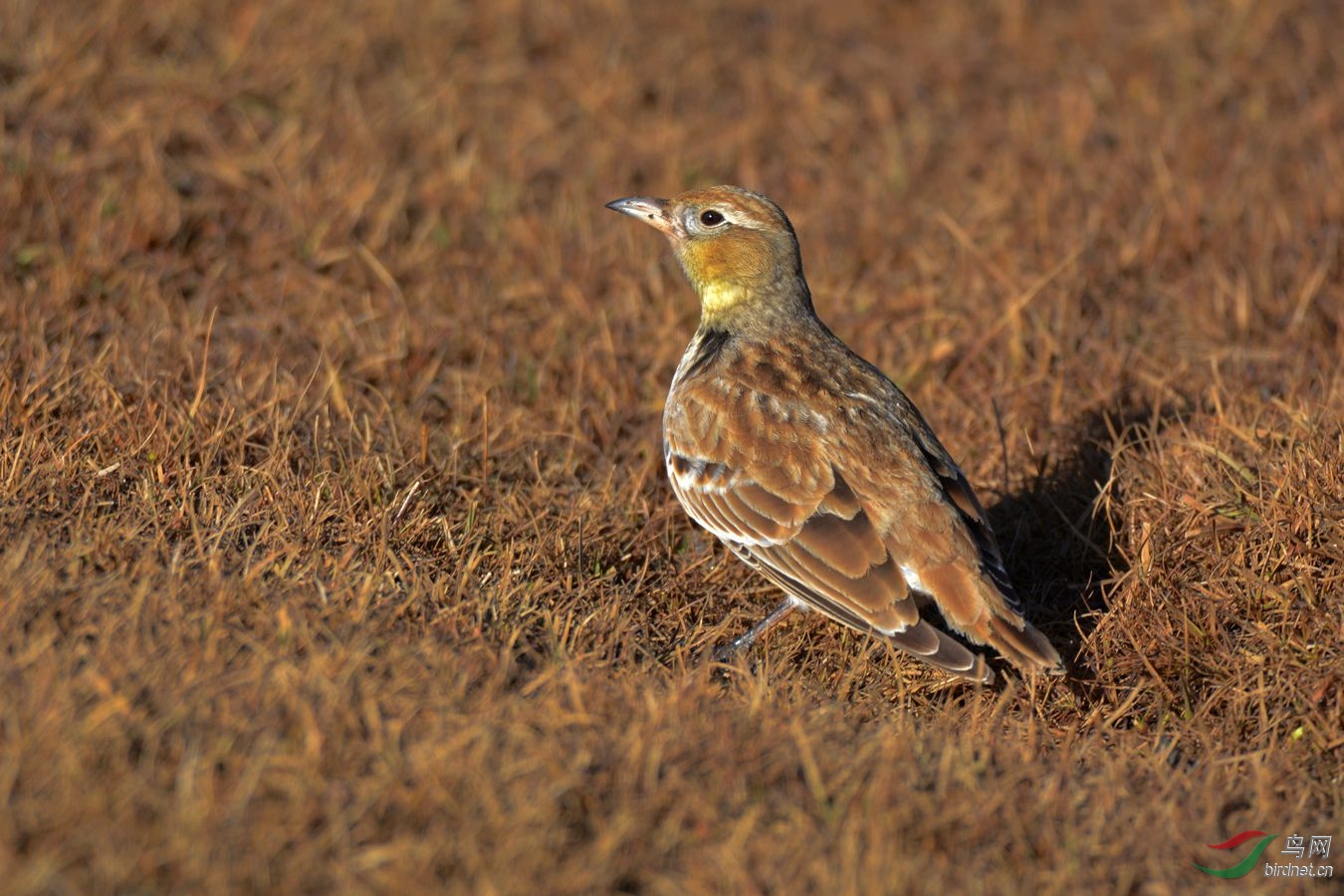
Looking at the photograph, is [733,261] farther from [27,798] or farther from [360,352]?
[27,798]

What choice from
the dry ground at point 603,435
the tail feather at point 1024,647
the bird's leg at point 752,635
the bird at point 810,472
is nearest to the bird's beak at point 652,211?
the bird at point 810,472

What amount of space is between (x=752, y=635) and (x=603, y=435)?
5.00 feet

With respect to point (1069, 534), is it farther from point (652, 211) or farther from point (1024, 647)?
point (652, 211)

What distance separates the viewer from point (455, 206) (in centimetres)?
763

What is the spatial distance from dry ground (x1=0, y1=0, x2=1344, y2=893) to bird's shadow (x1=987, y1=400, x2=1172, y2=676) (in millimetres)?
21

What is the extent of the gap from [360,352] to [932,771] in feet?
11.6

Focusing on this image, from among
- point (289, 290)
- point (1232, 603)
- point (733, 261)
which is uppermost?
point (733, 261)

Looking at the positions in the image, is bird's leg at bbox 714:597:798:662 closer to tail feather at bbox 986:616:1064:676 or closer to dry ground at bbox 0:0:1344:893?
dry ground at bbox 0:0:1344:893

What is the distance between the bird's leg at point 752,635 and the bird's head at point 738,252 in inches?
49.5

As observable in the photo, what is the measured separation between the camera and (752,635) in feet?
15.9

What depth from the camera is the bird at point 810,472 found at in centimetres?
452

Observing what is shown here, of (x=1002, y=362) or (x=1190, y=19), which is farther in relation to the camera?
(x=1190, y=19)

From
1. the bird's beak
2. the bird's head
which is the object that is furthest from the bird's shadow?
the bird's beak

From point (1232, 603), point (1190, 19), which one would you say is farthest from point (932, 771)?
point (1190, 19)
